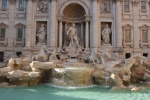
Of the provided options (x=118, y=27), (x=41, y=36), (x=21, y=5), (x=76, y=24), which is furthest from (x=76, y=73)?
(x=21, y=5)

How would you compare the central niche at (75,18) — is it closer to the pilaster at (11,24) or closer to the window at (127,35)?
the window at (127,35)

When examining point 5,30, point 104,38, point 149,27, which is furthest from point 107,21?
point 5,30

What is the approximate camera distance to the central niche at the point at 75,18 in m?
26.7

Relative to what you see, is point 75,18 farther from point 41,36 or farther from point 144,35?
point 144,35

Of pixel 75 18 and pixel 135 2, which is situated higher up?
pixel 135 2

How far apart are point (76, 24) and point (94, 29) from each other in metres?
3.25

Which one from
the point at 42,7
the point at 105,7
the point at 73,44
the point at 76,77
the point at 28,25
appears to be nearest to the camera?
the point at 76,77

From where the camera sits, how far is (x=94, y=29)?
82.6ft

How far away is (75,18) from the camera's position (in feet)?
89.5

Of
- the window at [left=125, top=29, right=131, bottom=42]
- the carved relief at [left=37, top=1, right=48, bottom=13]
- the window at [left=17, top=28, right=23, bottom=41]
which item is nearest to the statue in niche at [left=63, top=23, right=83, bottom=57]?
the carved relief at [left=37, top=1, right=48, bottom=13]

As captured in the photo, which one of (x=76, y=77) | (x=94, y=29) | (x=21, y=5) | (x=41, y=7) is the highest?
(x=21, y=5)

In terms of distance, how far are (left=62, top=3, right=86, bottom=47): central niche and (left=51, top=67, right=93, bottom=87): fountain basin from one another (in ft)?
30.4

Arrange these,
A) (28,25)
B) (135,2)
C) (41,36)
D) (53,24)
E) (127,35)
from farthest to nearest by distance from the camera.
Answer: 1. (135,2)
2. (127,35)
3. (41,36)
4. (28,25)
5. (53,24)

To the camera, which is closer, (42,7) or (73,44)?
(73,44)
